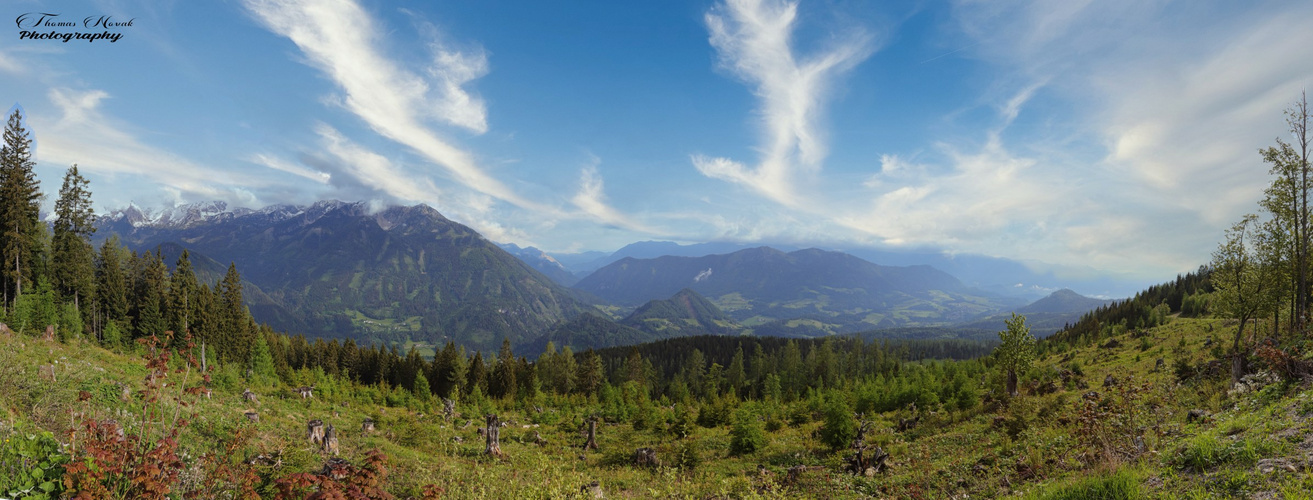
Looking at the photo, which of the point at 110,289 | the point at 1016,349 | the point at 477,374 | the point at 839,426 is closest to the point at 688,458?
the point at 839,426

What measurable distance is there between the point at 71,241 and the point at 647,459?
65.0 meters

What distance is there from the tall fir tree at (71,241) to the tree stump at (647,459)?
62.0m

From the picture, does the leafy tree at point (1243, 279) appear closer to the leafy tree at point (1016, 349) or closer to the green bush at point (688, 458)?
the leafy tree at point (1016, 349)

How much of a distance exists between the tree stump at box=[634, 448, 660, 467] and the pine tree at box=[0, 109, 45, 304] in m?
55.6

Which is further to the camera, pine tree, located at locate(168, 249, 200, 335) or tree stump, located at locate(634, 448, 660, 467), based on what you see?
pine tree, located at locate(168, 249, 200, 335)

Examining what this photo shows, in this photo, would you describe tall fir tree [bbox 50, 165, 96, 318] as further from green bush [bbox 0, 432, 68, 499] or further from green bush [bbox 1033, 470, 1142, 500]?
green bush [bbox 1033, 470, 1142, 500]

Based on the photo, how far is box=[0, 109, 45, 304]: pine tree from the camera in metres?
39.6

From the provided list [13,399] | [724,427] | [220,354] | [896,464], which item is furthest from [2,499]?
[220,354]

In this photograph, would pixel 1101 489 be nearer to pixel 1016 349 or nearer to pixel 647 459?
pixel 647 459

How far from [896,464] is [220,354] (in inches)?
3023

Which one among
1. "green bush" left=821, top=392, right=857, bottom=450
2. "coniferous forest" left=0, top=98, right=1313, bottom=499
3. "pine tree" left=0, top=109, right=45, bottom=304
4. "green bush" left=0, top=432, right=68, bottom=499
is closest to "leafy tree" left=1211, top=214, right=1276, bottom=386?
"coniferous forest" left=0, top=98, right=1313, bottom=499

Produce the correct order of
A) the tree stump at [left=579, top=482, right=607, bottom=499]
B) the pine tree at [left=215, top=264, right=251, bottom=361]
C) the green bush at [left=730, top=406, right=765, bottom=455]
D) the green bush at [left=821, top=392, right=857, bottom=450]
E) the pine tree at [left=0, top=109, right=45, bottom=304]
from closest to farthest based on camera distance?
the tree stump at [left=579, top=482, right=607, bottom=499] < the green bush at [left=821, top=392, right=857, bottom=450] < the green bush at [left=730, top=406, right=765, bottom=455] < the pine tree at [left=0, top=109, right=45, bottom=304] < the pine tree at [left=215, top=264, right=251, bottom=361]

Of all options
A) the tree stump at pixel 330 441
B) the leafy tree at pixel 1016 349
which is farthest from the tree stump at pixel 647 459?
the leafy tree at pixel 1016 349

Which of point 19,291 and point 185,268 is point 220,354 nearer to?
point 185,268
